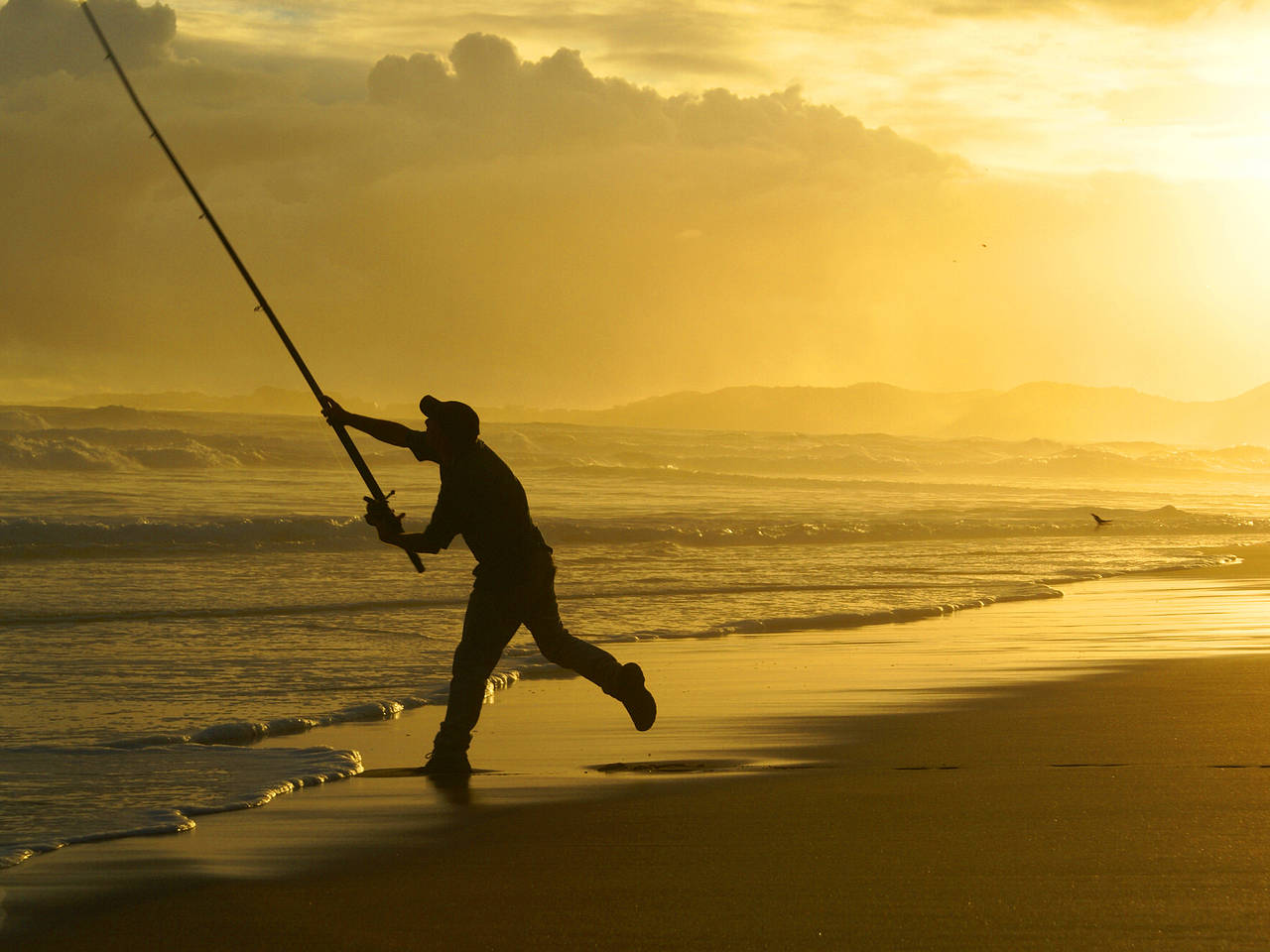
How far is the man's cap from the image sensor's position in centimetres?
525

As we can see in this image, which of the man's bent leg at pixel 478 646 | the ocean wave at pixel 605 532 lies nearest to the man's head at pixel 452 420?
the man's bent leg at pixel 478 646

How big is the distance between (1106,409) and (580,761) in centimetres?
12992

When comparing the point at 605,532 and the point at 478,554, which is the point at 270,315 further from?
the point at 605,532

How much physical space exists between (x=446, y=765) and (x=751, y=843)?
5.53ft

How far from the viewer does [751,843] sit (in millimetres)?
3865

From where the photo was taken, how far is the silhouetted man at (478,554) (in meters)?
5.26

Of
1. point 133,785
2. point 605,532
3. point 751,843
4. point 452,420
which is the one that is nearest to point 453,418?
point 452,420

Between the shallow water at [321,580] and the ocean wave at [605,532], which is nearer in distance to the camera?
the shallow water at [321,580]

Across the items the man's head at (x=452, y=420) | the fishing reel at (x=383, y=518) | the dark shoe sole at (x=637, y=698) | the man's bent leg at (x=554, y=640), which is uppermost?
the man's head at (x=452, y=420)

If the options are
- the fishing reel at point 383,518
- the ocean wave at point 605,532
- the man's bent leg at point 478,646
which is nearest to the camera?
the fishing reel at point 383,518

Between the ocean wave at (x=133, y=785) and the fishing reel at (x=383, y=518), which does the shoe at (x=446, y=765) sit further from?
the fishing reel at (x=383, y=518)

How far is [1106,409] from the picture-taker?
420 ft

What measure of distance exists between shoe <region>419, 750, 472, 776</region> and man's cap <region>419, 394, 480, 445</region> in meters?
1.15

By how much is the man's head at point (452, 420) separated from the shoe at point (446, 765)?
1.12m
